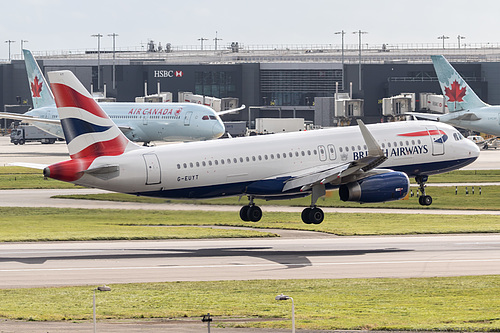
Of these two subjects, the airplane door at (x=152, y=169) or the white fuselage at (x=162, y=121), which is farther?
the white fuselage at (x=162, y=121)

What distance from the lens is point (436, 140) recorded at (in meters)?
59.6

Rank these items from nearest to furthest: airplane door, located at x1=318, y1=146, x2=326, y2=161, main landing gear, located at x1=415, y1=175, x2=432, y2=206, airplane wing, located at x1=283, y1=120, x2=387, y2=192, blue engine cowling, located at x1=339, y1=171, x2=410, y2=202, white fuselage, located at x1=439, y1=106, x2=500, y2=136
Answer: airplane wing, located at x1=283, y1=120, x2=387, y2=192 < blue engine cowling, located at x1=339, y1=171, x2=410, y2=202 < airplane door, located at x1=318, y1=146, x2=326, y2=161 < main landing gear, located at x1=415, y1=175, x2=432, y2=206 < white fuselage, located at x1=439, y1=106, x2=500, y2=136

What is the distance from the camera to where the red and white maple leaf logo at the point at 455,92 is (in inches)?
4995

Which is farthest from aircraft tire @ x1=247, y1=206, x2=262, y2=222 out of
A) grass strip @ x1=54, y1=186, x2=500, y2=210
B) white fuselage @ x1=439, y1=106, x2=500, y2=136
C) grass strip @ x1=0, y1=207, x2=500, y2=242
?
white fuselage @ x1=439, y1=106, x2=500, y2=136

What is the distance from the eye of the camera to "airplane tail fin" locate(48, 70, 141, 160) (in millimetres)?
48219

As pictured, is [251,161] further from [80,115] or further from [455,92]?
[455,92]

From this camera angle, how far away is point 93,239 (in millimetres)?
54938

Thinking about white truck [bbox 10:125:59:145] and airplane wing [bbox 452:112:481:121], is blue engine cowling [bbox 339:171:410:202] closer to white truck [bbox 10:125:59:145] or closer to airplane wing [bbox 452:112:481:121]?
airplane wing [bbox 452:112:481:121]

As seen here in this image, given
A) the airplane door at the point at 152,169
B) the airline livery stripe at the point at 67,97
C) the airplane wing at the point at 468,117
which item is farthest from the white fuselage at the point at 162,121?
the airline livery stripe at the point at 67,97

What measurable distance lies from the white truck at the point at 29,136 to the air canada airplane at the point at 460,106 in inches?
2647

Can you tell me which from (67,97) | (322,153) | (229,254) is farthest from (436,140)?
(67,97)

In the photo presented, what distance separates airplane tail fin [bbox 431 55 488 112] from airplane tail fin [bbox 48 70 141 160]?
84027 millimetres

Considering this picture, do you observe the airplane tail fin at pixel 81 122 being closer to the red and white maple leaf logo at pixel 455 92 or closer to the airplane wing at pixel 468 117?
the red and white maple leaf logo at pixel 455 92

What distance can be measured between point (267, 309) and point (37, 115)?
101m
